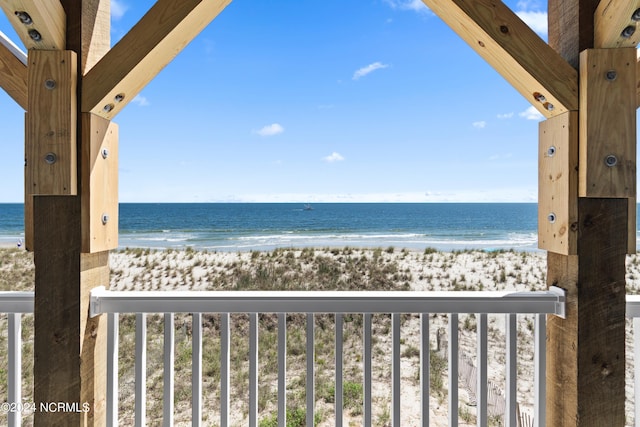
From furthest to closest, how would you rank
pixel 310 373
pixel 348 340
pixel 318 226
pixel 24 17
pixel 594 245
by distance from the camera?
pixel 318 226, pixel 348 340, pixel 310 373, pixel 594 245, pixel 24 17

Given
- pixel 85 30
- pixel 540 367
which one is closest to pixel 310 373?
pixel 540 367

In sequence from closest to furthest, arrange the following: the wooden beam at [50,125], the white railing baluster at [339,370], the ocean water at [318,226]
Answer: the wooden beam at [50,125]
the white railing baluster at [339,370]
the ocean water at [318,226]

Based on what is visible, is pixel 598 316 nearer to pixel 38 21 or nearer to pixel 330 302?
pixel 330 302

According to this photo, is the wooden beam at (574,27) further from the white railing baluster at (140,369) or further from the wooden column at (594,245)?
the white railing baluster at (140,369)

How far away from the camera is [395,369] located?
50.0 inches

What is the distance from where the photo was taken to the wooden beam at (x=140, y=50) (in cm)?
115

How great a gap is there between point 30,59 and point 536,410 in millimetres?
1973

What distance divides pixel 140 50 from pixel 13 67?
45 centimetres

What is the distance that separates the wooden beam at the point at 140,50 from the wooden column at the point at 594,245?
1158 mm

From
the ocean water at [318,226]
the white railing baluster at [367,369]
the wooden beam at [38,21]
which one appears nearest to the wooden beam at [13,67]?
the wooden beam at [38,21]

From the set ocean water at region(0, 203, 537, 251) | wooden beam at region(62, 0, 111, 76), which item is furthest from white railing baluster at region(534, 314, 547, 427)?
ocean water at region(0, 203, 537, 251)

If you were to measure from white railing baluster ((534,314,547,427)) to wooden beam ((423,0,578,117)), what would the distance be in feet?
2.31

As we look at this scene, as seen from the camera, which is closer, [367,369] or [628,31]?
[628,31]

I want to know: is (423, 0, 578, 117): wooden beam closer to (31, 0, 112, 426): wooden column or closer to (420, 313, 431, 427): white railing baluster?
(420, 313, 431, 427): white railing baluster
